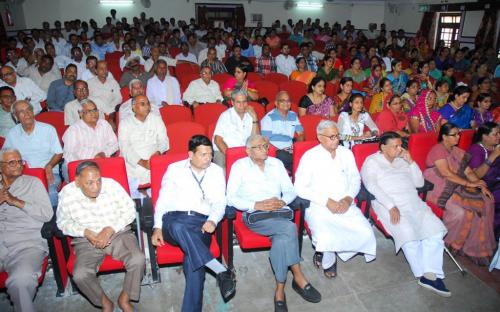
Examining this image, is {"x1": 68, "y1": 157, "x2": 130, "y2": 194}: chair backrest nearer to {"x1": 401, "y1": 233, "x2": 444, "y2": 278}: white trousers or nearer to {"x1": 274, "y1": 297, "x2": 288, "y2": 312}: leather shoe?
{"x1": 274, "y1": 297, "x2": 288, "y2": 312}: leather shoe

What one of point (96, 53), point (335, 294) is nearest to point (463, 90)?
point (335, 294)

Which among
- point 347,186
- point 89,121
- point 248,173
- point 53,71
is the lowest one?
point 347,186

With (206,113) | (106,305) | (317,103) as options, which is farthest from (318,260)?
(206,113)

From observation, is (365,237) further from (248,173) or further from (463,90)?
(463,90)

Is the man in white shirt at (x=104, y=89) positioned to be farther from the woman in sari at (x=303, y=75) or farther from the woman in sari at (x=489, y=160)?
the woman in sari at (x=489, y=160)

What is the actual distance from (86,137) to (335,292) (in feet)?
8.99

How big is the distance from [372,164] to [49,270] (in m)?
2.94

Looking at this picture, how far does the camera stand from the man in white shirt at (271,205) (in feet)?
8.58

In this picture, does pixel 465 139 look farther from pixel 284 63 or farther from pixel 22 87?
pixel 22 87

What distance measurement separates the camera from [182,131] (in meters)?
3.87

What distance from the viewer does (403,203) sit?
9.95ft

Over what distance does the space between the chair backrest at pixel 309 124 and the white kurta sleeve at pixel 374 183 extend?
1.16 metres

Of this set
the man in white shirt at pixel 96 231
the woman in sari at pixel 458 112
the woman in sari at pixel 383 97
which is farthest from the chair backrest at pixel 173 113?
the woman in sari at pixel 458 112

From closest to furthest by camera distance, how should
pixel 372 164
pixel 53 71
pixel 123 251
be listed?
pixel 123 251, pixel 372 164, pixel 53 71
